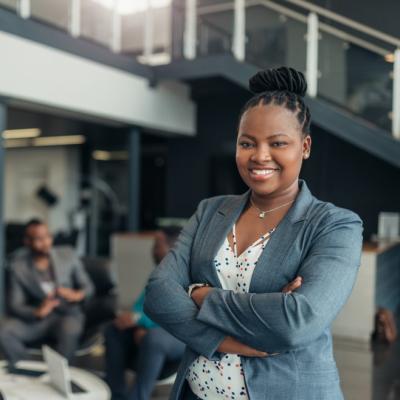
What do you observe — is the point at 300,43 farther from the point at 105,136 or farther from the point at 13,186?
the point at 13,186

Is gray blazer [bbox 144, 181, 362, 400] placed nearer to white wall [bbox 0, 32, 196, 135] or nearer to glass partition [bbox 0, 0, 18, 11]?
white wall [bbox 0, 32, 196, 135]

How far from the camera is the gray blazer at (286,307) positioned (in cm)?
110

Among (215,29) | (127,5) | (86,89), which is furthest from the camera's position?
(127,5)

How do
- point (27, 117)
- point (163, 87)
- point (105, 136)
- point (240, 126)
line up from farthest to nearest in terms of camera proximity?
point (105, 136)
point (27, 117)
point (163, 87)
point (240, 126)

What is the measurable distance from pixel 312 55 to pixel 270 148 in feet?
17.8

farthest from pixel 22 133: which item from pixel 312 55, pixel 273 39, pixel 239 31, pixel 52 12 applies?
pixel 312 55

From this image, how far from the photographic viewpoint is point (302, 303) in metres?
1.09

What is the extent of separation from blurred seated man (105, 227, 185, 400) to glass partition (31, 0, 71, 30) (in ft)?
12.3

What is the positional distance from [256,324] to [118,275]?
601 centimetres

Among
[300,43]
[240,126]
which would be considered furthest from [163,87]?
[240,126]

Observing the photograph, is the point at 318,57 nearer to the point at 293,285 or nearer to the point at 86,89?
the point at 86,89

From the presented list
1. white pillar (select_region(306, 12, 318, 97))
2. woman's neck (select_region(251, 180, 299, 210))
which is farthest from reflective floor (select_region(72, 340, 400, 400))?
white pillar (select_region(306, 12, 318, 97))

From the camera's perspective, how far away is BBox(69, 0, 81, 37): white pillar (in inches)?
254

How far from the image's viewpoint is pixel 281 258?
116 cm
